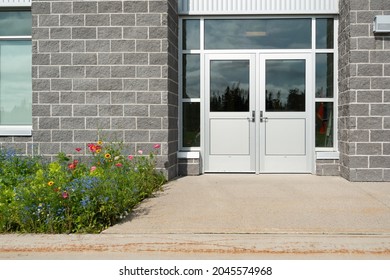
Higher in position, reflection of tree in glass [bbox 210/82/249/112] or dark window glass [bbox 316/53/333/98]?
dark window glass [bbox 316/53/333/98]

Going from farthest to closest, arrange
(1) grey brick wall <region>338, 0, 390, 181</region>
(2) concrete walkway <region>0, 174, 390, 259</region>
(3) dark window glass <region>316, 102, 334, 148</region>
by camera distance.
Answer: (3) dark window glass <region>316, 102, 334, 148</region>
(1) grey brick wall <region>338, 0, 390, 181</region>
(2) concrete walkway <region>0, 174, 390, 259</region>

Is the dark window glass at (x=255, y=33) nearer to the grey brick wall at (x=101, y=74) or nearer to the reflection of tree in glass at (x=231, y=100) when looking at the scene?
the reflection of tree in glass at (x=231, y=100)

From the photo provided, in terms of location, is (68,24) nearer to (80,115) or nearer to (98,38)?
(98,38)

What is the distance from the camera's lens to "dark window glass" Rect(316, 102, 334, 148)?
1000 cm

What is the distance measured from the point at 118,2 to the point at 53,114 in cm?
239

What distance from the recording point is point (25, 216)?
213 inches

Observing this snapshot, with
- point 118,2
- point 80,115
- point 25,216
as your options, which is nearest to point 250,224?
point 25,216

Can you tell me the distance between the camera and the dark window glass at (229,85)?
398 inches

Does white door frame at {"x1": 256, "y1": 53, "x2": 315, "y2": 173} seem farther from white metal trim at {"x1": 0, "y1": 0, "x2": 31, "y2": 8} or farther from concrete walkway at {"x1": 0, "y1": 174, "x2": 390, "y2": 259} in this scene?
white metal trim at {"x1": 0, "y1": 0, "x2": 31, "y2": 8}

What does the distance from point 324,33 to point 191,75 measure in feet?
9.53

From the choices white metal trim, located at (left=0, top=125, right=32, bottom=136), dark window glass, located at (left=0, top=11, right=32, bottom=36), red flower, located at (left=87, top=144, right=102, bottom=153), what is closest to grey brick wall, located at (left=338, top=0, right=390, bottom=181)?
red flower, located at (left=87, top=144, right=102, bottom=153)

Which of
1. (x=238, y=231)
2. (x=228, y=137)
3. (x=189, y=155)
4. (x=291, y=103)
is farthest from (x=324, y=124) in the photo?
(x=238, y=231)

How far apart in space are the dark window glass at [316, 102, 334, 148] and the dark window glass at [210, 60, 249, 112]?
4.92 feet

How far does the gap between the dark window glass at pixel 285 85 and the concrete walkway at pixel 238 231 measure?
9.00 ft
